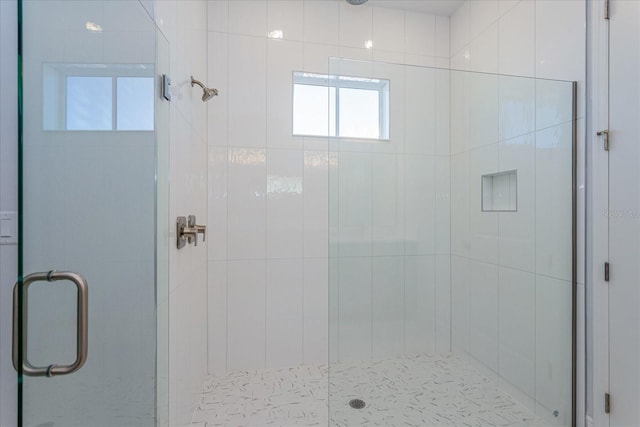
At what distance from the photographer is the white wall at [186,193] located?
1392 millimetres

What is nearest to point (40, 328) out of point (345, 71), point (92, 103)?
point (92, 103)

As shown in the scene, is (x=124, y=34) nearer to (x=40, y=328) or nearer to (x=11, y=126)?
(x=11, y=126)

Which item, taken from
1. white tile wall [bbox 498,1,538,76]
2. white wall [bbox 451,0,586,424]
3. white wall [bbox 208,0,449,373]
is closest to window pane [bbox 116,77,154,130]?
white wall [bbox 208,0,449,373]

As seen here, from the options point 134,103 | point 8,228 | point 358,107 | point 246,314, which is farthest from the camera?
point 246,314

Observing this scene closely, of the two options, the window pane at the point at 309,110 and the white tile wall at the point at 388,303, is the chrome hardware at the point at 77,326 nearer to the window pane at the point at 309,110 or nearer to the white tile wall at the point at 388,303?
the white tile wall at the point at 388,303

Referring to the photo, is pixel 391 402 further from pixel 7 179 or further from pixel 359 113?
pixel 7 179

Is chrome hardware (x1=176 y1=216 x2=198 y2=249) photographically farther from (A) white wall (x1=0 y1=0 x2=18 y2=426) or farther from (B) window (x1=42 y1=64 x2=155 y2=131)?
(A) white wall (x1=0 y1=0 x2=18 y2=426)

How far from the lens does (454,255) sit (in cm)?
201

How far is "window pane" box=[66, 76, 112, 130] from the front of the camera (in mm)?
754

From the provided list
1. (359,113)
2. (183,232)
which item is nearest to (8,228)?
(183,232)

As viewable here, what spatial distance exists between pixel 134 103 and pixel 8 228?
1.55 feet

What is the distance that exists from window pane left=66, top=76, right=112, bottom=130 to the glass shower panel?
3.94 ft

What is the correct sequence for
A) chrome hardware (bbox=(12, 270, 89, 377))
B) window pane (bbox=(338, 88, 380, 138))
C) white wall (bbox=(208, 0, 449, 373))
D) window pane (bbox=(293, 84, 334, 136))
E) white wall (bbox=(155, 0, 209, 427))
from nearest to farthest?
chrome hardware (bbox=(12, 270, 89, 377)), white wall (bbox=(155, 0, 209, 427)), window pane (bbox=(338, 88, 380, 138)), white wall (bbox=(208, 0, 449, 373)), window pane (bbox=(293, 84, 334, 136))

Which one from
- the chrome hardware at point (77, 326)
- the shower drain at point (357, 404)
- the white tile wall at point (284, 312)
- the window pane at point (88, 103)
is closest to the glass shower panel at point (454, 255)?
the shower drain at point (357, 404)
